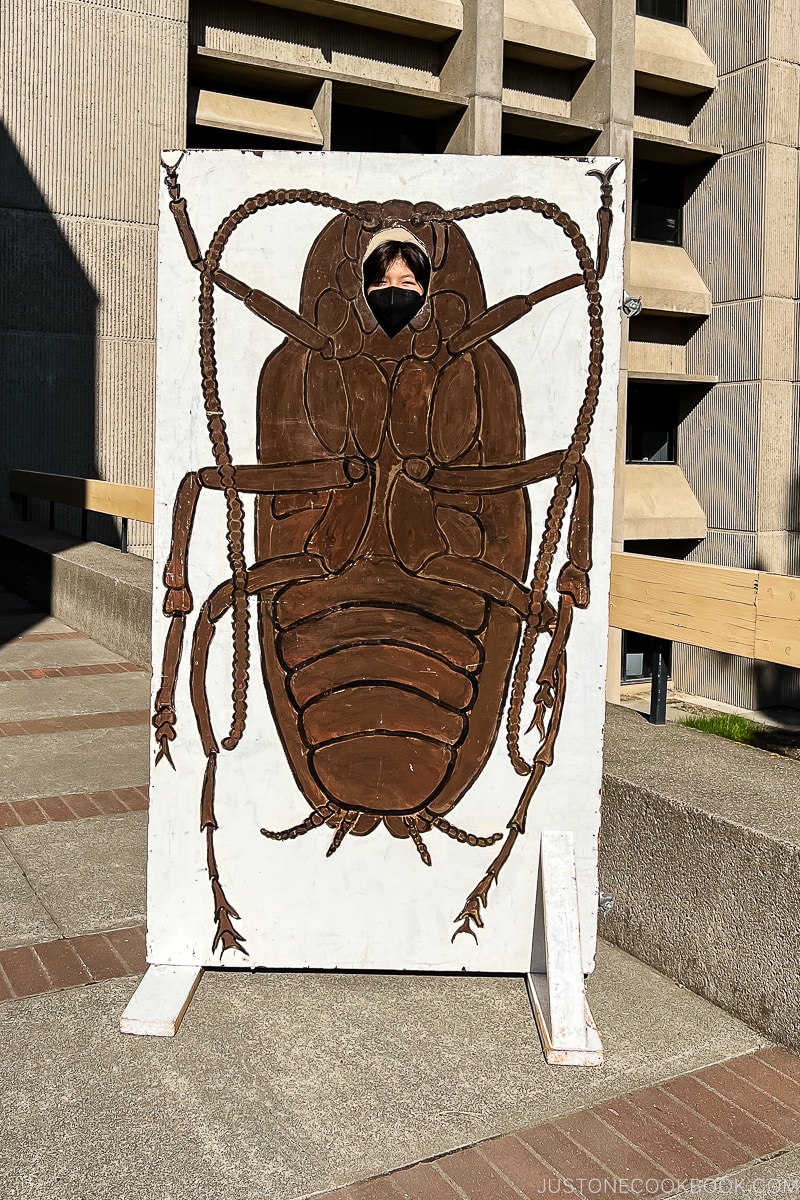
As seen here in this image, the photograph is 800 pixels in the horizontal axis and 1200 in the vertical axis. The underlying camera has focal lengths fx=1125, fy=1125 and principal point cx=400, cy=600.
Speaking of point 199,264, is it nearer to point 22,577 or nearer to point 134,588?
point 134,588

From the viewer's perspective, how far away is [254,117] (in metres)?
16.1

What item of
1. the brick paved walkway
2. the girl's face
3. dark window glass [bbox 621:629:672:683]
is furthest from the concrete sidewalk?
dark window glass [bbox 621:629:672:683]

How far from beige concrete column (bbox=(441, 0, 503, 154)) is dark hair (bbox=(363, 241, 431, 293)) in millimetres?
14335

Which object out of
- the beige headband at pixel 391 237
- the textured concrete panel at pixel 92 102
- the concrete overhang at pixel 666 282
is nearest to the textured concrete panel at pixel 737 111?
the concrete overhang at pixel 666 282

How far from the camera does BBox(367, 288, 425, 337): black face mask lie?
3.17m

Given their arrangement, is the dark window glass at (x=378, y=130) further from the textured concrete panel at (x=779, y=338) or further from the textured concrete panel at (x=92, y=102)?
the textured concrete panel at (x=779, y=338)

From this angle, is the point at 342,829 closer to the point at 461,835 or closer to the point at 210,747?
the point at 461,835

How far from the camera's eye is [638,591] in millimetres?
4336

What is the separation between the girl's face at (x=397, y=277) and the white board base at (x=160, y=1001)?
6.85ft


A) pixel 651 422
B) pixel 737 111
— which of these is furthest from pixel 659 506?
pixel 737 111

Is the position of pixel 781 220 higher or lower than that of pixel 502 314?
higher

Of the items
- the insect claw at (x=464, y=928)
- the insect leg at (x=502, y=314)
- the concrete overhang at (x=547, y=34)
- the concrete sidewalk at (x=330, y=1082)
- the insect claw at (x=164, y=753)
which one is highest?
the concrete overhang at (x=547, y=34)

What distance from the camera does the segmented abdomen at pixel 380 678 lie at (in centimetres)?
333

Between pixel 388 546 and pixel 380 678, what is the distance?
0.40 meters
